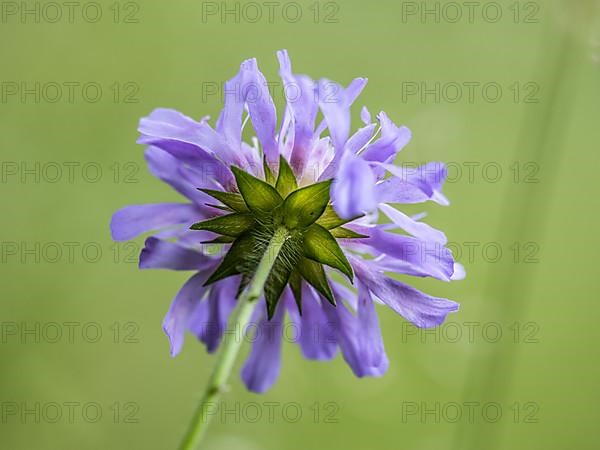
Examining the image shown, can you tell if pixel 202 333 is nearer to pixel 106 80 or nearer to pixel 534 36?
pixel 106 80

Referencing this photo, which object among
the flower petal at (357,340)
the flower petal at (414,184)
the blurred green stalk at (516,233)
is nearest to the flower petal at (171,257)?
the flower petal at (357,340)

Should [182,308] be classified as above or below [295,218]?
below

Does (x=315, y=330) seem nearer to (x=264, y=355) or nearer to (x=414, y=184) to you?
(x=264, y=355)

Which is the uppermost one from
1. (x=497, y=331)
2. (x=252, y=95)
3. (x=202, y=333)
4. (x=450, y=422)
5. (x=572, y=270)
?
(x=252, y=95)

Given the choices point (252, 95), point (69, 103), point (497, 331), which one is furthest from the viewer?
point (69, 103)

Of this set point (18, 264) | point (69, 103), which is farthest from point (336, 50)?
point (18, 264)

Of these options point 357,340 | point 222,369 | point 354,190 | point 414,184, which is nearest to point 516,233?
point 357,340

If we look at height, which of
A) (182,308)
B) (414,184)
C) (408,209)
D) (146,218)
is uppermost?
(414,184)

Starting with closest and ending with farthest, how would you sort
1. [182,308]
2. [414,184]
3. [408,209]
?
1. [414,184]
2. [182,308]
3. [408,209]
